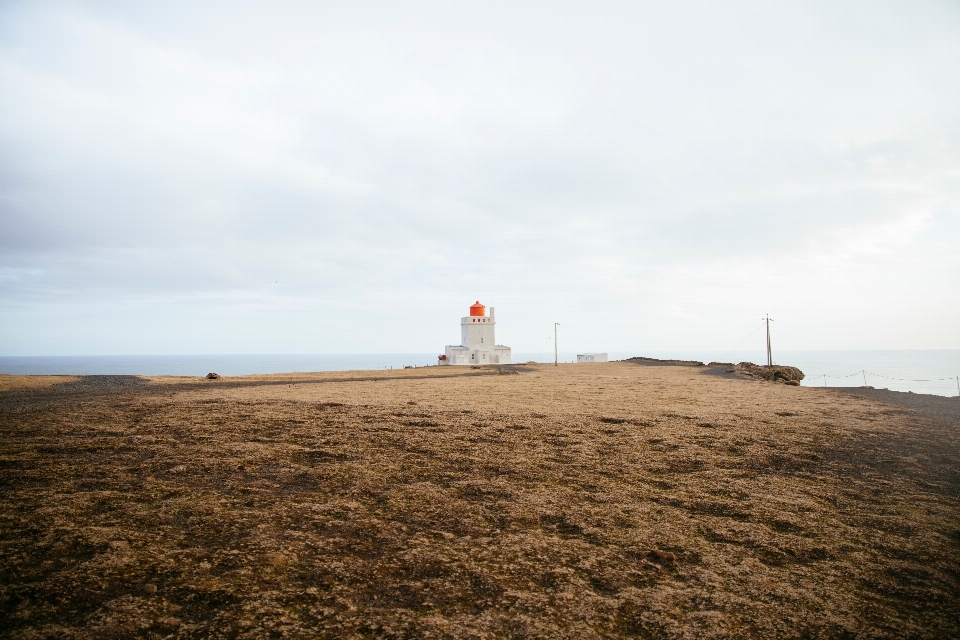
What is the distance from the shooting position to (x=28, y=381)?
696 inches

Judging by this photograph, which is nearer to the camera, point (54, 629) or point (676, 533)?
point (54, 629)

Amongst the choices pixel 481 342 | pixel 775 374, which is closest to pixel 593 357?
pixel 481 342

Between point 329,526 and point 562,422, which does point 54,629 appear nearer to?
point 329,526

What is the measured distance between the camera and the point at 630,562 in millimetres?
4656

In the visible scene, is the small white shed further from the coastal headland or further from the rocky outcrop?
the coastal headland

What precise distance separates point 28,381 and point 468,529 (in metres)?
20.0

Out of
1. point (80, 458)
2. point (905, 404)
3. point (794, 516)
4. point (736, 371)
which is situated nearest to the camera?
point (794, 516)

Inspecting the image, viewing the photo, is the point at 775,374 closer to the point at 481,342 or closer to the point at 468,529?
the point at 468,529

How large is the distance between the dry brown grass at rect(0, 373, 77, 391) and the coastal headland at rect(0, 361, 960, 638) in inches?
332

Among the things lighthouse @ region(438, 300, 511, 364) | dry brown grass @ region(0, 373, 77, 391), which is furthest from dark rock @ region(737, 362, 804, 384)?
dry brown grass @ region(0, 373, 77, 391)

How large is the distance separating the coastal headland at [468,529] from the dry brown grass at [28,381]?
27.7 feet

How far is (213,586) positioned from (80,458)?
15.5 ft

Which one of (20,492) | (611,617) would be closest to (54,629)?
(20,492)

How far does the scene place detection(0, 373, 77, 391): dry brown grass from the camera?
1642 centimetres
